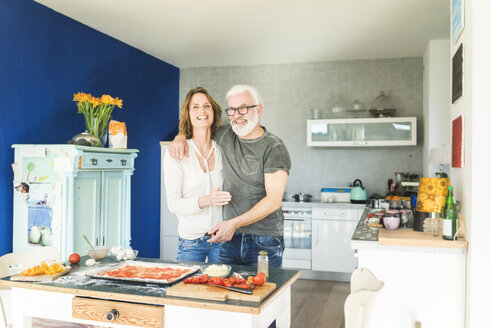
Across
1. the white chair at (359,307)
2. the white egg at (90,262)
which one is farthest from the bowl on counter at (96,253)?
the white chair at (359,307)

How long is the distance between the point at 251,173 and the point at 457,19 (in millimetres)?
1681

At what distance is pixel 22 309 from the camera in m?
2.20

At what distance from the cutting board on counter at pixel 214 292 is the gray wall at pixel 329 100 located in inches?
188

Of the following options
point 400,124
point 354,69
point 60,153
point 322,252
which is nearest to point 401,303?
point 60,153

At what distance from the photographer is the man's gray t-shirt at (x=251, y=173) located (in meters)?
2.69

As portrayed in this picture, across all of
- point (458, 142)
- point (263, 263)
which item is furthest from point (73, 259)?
point (458, 142)

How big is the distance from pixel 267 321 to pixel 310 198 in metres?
4.73

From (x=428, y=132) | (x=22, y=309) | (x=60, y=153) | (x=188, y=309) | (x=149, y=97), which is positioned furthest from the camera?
(x=149, y=97)

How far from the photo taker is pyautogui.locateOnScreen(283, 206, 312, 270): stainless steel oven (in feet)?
20.1

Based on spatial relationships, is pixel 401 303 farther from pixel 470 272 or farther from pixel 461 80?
pixel 461 80

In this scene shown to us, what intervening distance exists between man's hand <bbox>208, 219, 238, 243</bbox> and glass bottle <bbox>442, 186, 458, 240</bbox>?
1.24m

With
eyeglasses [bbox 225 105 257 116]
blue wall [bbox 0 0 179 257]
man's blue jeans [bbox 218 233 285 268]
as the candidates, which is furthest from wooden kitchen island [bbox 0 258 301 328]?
blue wall [bbox 0 0 179 257]

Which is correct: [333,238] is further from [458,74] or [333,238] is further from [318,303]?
[458,74]

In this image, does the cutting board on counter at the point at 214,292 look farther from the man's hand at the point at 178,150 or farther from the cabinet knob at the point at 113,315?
the man's hand at the point at 178,150
